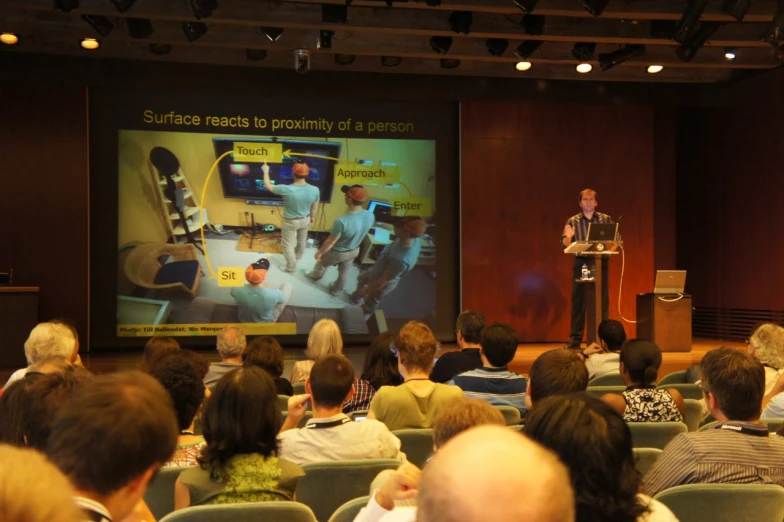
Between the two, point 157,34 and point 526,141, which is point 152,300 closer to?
point 157,34

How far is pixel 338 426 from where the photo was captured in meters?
2.97

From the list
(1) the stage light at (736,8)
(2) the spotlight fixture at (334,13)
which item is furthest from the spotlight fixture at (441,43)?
(1) the stage light at (736,8)

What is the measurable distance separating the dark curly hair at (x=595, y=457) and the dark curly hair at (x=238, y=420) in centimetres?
99

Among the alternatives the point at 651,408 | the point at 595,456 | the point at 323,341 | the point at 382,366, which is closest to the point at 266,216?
the point at 323,341

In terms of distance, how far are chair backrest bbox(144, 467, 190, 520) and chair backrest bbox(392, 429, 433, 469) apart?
94cm

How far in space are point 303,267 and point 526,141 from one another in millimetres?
3504

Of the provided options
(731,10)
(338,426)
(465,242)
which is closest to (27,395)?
(338,426)

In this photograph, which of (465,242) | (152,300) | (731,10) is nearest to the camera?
(731,10)

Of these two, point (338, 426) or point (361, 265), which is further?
point (361, 265)

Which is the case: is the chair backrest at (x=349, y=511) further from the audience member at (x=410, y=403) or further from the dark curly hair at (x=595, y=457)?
the audience member at (x=410, y=403)

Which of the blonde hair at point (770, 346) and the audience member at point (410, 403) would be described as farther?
the blonde hair at point (770, 346)

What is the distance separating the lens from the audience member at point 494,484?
774 millimetres

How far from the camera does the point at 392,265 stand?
34.5 feet

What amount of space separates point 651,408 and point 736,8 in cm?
560
